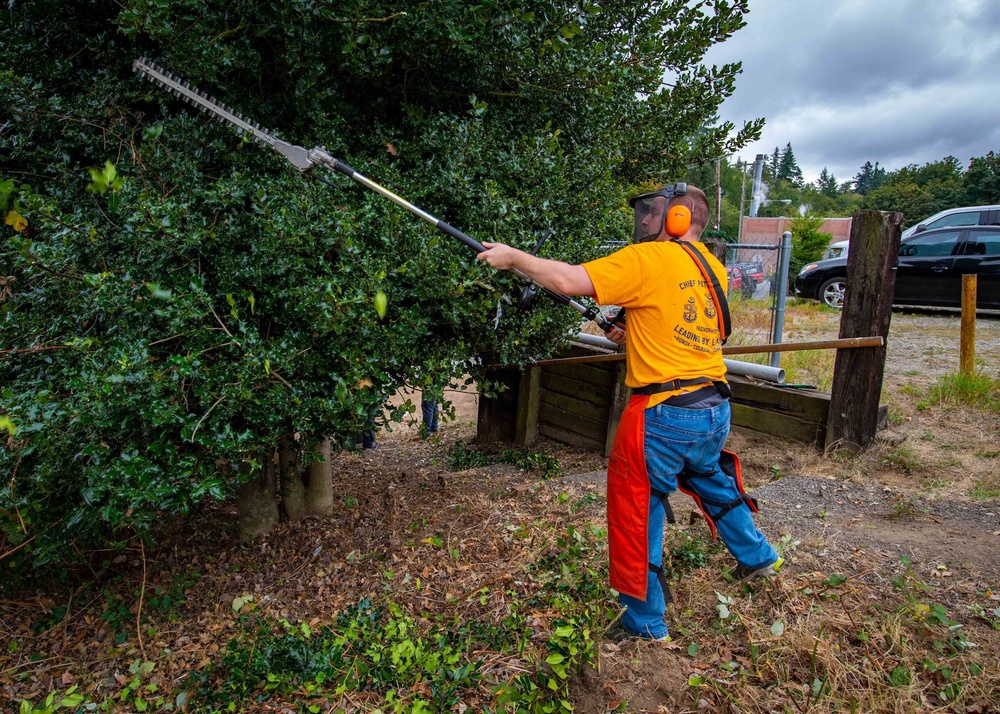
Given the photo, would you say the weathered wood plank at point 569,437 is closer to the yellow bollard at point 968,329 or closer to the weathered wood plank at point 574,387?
the weathered wood plank at point 574,387

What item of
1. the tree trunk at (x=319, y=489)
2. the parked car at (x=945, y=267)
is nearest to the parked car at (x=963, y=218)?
the parked car at (x=945, y=267)

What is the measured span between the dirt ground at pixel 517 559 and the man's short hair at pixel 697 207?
6.03ft

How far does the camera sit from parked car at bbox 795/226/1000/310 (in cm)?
1130

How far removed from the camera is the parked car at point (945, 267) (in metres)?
11.3

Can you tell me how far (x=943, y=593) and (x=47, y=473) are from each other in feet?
14.0

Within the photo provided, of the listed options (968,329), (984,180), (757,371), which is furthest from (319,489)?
(984,180)

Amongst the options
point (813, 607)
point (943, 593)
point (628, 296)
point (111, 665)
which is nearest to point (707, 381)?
point (628, 296)

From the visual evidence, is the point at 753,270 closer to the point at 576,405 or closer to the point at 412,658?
the point at 576,405

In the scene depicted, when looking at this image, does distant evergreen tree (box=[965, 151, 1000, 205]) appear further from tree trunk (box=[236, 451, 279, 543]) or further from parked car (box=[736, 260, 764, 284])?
tree trunk (box=[236, 451, 279, 543])

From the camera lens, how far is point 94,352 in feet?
9.80

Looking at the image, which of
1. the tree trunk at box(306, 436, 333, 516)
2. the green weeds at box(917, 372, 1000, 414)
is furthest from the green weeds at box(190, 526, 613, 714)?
the green weeds at box(917, 372, 1000, 414)

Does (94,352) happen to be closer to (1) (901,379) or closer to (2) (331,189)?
(2) (331,189)

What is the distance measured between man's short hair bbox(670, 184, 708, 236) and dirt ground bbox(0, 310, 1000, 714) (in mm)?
1837

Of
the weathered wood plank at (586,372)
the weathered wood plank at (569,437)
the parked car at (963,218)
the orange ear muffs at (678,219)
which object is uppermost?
the parked car at (963,218)
